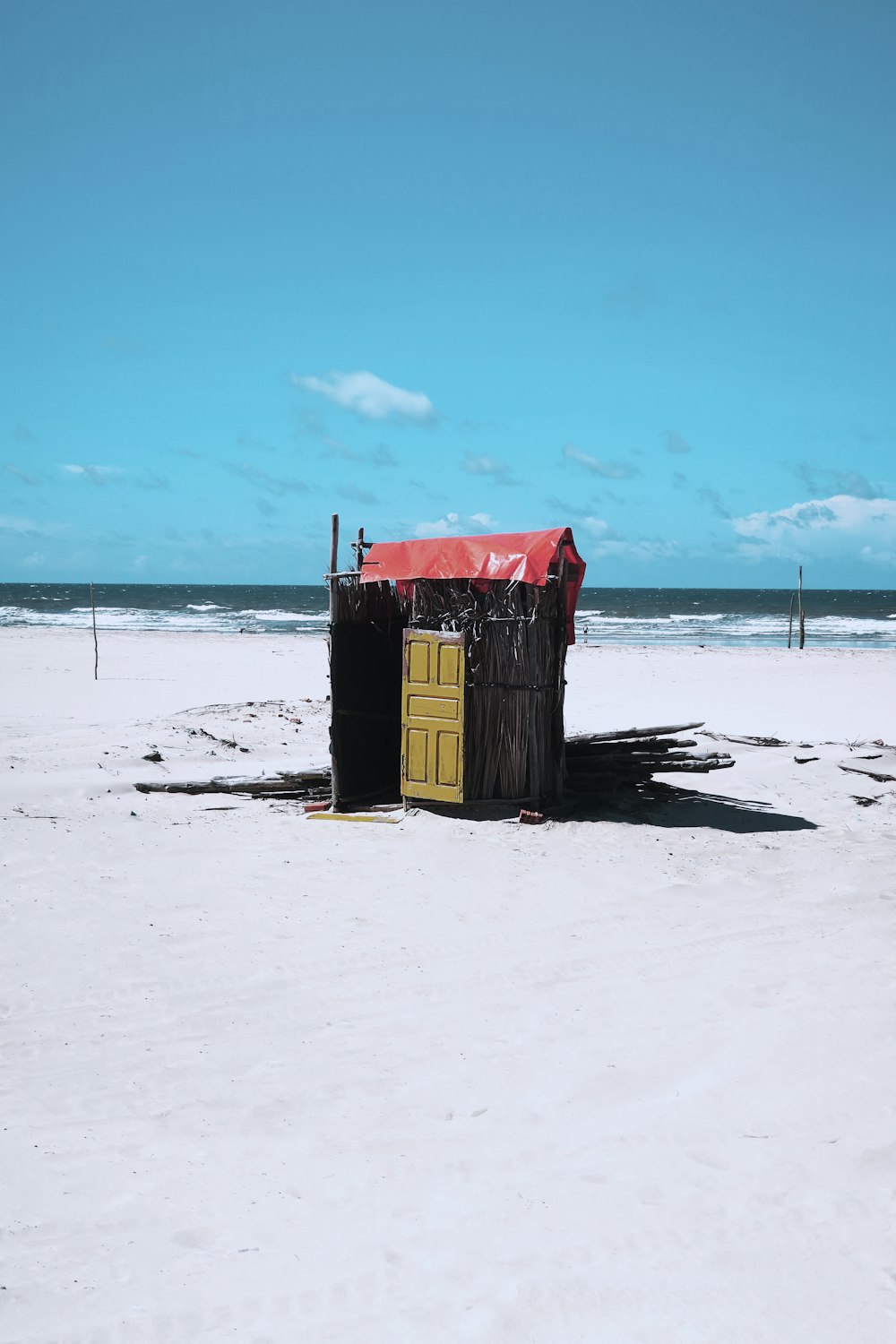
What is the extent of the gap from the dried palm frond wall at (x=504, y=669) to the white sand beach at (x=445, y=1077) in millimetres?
509

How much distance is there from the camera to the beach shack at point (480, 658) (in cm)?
781

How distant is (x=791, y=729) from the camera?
534 inches

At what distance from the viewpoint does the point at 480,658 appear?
311 inches

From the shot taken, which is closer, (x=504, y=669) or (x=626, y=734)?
(x=504, y=669)

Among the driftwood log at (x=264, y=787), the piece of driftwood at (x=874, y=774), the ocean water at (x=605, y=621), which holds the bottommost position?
the driftwood log at (x=264, y=787)

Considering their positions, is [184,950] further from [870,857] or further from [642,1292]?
[870,857]

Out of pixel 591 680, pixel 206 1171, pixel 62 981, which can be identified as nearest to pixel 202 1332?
pixel 206 1171

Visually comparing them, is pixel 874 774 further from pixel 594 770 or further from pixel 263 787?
pixel 263 787

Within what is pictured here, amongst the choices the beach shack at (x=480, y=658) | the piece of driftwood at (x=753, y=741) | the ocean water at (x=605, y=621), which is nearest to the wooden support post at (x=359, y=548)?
the beach shack at (x=480, y=658)

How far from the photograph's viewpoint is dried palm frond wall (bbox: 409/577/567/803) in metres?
7.86

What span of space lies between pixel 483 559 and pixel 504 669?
92 centimetres

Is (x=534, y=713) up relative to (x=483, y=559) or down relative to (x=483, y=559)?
down

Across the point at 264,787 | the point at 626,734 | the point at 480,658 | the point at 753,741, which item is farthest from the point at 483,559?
the point at 753,741

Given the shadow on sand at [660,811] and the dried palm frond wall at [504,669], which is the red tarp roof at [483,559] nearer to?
the dried palm frond wall at [504,669]
